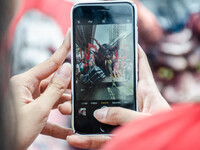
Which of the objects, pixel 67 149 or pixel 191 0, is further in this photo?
Answer: pixel 191 0

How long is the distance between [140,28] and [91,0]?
0.67 ft

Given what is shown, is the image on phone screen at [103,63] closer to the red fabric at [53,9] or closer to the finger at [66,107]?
the finger at [66,107]

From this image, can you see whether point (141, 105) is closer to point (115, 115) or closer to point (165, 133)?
point (115, 115)

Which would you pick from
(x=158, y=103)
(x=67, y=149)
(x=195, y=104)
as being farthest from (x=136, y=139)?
(x=67, y=149)

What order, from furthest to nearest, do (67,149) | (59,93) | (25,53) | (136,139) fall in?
(25,53), (67,149), (59,93), (136,139)

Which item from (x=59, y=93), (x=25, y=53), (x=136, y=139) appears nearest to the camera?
(x=136, y=139)

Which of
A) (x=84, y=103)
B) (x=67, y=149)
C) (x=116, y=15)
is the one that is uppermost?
(x=116, y=15)

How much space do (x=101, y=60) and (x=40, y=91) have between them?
0.09 metres

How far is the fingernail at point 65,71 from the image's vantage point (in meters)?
0.38

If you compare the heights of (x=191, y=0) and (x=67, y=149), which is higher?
(x=191, y=0)

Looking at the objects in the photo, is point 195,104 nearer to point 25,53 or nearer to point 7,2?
point 7,2

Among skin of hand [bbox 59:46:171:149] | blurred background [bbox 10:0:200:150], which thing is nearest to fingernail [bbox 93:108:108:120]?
skin of hand [bbox 59:46:171:149]

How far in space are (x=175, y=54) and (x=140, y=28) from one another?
132 millimetres

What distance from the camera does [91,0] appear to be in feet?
1.29
